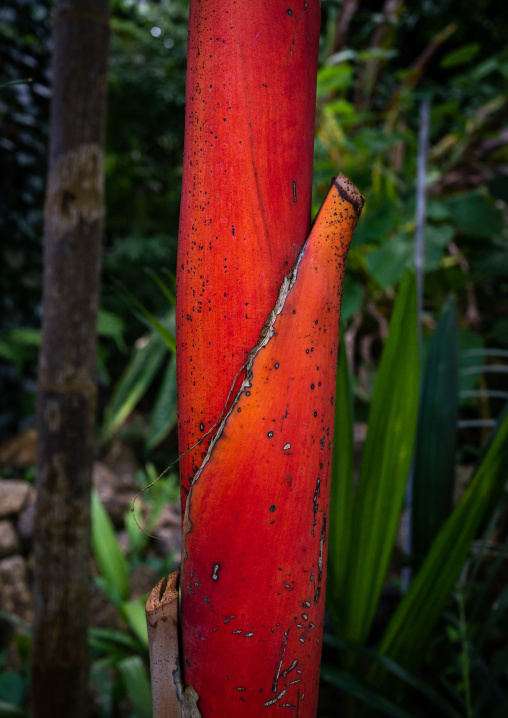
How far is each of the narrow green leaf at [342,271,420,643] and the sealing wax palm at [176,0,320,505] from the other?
12.4 inches

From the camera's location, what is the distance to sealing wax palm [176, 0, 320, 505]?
0.69ft

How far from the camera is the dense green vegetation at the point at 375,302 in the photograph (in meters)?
0.51

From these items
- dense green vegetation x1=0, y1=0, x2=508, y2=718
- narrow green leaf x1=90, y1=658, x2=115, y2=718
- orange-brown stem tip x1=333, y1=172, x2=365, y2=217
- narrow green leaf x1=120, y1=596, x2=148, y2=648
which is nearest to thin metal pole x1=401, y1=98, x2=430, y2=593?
dense green vegetation x1=0, y1=0, x2=508, y2=718

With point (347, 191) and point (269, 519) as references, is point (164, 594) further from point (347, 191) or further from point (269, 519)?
point (347, 191)

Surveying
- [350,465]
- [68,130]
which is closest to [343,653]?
[350,465]

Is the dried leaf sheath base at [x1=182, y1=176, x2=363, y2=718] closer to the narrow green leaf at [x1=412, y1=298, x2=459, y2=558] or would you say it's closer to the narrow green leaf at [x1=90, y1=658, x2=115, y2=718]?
the narrow green leaf at [x1=412, y1=298, x2=459, y2=558]

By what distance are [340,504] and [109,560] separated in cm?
82

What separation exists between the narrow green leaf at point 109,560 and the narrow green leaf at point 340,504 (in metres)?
0.72

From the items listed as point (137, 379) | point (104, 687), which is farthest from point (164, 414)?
point (104, 687)

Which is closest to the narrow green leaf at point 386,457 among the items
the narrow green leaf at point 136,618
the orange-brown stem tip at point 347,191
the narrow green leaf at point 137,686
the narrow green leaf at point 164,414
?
the orange-brown stem tip at point 347,191

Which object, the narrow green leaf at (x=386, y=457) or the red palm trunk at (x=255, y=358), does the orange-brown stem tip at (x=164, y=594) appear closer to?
the red palm trunk at (x=255, y=358)

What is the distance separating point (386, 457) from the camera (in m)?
0.50

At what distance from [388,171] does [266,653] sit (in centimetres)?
168

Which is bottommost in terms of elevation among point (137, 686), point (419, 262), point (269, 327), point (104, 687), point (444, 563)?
point (104, 687)
